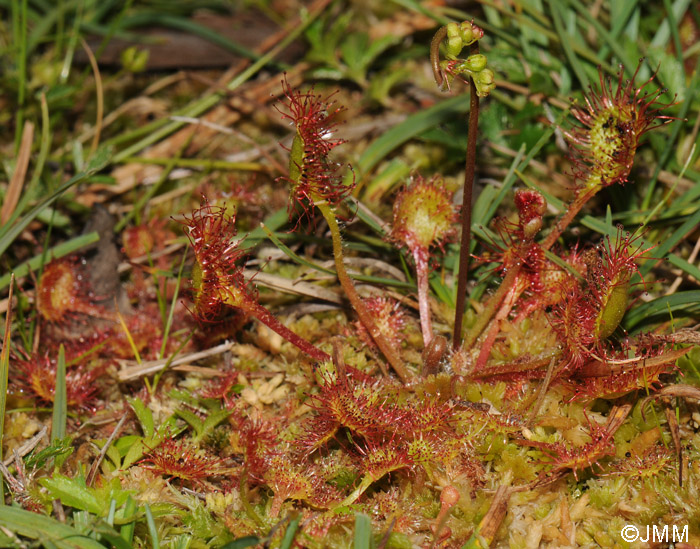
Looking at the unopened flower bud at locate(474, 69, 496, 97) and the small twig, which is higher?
the unopened flower bud at locate(474, 69, 496, 97)

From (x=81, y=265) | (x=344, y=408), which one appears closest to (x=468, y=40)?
(x=344, y=408)

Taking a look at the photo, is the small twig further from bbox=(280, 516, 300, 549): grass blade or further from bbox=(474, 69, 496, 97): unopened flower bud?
bbox=(474, 69, 496, 97): unopened flower bud

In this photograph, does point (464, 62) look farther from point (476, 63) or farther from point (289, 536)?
point (289, 536)

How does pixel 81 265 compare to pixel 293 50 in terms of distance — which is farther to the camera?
pixel 293 50

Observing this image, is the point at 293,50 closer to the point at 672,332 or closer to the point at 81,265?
the point at 81,265

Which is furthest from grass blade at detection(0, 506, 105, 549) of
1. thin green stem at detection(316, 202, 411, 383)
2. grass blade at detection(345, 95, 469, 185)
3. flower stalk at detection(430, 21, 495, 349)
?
grass blade at detection(345, 95, 469, 185)

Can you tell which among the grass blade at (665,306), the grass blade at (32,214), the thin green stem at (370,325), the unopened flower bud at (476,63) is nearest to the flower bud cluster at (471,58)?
the unopened flower bud at (476,63)

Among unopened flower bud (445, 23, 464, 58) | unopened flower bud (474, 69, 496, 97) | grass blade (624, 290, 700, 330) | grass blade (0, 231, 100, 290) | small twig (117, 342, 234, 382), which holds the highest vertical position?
unopened flower bud (445, 23, 464, 58)

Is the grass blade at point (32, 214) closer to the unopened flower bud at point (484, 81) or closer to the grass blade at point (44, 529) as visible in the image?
the grass blade at point (44, 529)

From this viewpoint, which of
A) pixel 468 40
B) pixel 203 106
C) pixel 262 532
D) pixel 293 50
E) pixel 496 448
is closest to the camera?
pixel 468 40
